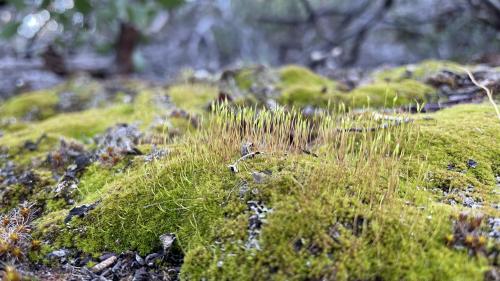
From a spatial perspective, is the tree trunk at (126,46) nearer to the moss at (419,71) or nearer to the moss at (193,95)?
the moss at (193,95)

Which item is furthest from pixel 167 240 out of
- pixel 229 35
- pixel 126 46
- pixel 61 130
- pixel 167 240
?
pixel 229 35

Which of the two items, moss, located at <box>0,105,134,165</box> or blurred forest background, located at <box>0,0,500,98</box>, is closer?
moss, located at <box>0,105,134,165</box>

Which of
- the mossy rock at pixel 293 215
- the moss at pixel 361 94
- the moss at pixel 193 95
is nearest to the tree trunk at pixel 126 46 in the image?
the moss at pixel 193 95

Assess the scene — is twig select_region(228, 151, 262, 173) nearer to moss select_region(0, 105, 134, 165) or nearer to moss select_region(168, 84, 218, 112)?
moss select_region(0, 105, 134, 165)

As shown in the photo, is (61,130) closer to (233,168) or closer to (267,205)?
(233,168)

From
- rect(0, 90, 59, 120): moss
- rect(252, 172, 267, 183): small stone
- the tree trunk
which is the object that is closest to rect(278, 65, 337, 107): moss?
rect(252, 172, 267, 183): small stone
